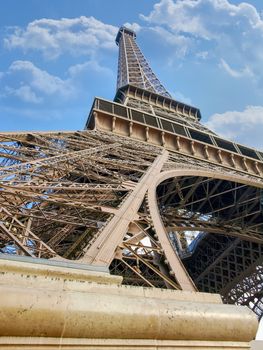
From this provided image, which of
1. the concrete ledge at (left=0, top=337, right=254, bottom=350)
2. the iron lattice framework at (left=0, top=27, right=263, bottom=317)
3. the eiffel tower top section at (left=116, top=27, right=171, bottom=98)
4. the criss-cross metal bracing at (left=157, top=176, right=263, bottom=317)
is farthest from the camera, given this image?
the eiffel tower top section at (left=116, top=27, right=171, bottom=98)

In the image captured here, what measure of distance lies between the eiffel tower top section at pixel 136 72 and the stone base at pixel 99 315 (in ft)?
140

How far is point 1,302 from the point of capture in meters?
2.23

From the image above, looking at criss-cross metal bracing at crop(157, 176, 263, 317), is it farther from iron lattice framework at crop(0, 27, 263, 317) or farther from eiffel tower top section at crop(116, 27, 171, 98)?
eiffel tower top section at crop(116, 27, 171, 98)

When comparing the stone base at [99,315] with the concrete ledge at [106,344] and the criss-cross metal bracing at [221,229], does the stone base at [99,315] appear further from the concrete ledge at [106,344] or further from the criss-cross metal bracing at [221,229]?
the criss-cross metal bracing at [221,229]

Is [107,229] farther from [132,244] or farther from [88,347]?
[88,347]

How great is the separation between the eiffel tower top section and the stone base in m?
42.6

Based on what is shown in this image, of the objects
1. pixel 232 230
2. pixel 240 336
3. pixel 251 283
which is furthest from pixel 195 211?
pixel 240 336

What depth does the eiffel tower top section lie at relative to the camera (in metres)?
50.1

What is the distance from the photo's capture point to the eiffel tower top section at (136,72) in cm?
5008

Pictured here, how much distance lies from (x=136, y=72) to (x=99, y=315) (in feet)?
182

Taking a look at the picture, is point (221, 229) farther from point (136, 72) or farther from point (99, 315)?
point (136, 72)

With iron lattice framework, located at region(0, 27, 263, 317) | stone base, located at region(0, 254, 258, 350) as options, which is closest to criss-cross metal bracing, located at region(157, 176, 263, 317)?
iron lattice framework, located at region(0, 27, 263, 317)

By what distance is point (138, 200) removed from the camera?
8.08m

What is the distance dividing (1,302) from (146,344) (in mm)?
1171
